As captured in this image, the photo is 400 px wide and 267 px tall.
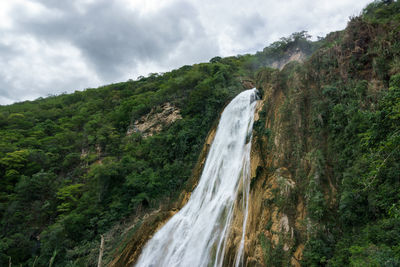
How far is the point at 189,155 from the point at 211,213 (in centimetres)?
717

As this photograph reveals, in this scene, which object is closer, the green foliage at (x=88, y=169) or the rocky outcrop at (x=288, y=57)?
the green foliage at (x=88, y=169)

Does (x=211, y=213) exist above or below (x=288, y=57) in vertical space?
below

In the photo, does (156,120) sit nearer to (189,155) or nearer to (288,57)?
(189,155)

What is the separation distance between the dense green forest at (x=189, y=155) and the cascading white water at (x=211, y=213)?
2507 millimetres

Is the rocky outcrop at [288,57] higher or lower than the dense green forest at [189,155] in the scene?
higher

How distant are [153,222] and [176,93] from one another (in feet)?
53.7

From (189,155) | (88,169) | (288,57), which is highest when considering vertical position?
(288,57)

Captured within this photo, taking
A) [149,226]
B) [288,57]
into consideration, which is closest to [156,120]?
[149,226]

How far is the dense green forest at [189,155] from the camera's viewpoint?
5.43 m

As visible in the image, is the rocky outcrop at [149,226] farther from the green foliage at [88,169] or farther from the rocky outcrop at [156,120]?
the rocky outcrop at [156,120]

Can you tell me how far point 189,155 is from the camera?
55.4ft

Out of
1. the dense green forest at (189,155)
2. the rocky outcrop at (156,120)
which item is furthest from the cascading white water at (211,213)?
the rocky outcrop at (156,120)

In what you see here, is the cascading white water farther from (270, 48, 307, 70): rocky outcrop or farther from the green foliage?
(270, 48, 307, 70): rocky outcrop

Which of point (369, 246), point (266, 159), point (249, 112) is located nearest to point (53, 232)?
point (266, 159)
